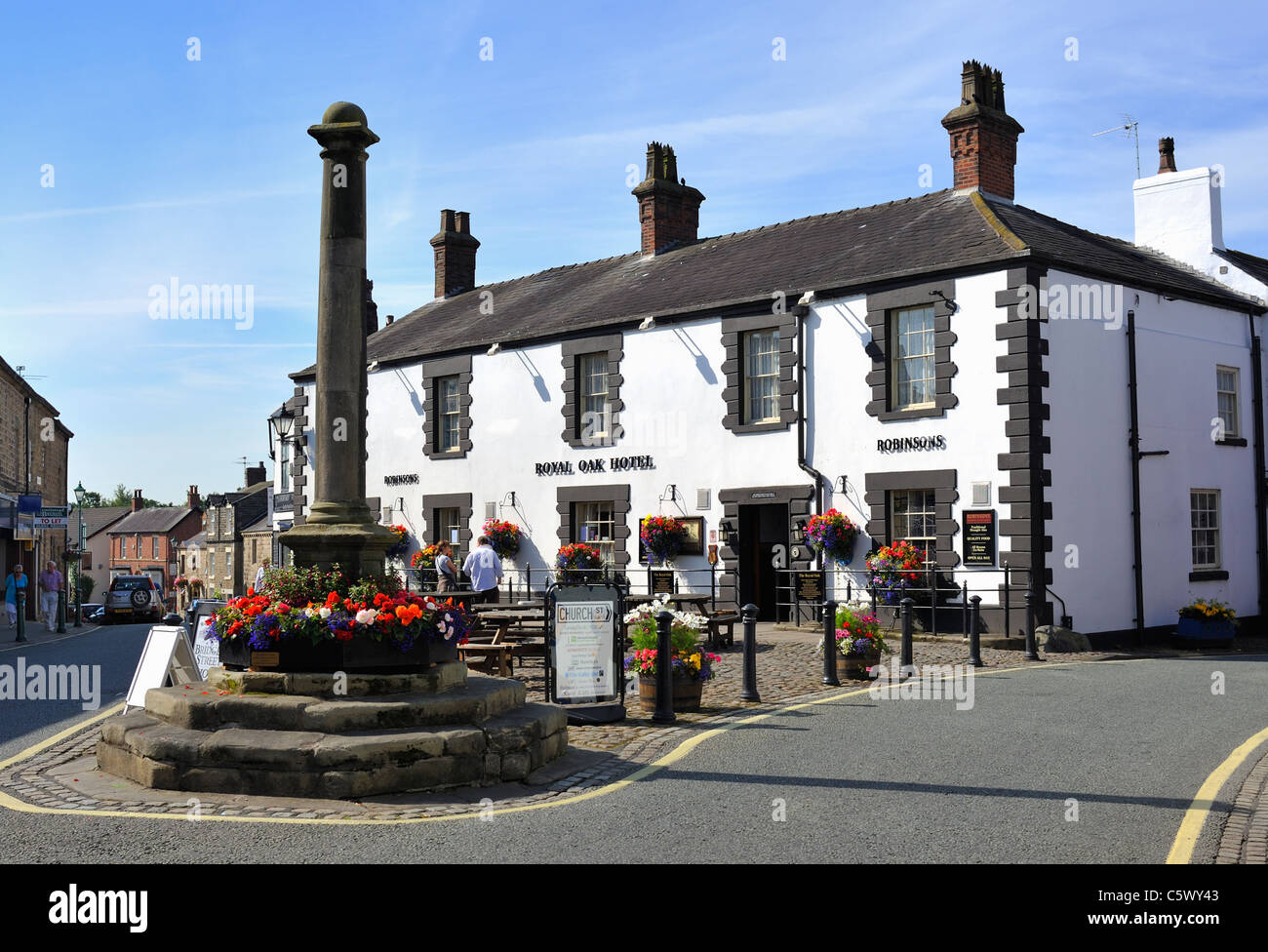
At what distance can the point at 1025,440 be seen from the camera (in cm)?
1817

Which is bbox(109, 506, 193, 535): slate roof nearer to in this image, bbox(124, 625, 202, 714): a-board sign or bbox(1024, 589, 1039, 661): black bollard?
bbox(1024, 589, 1039, 661): black bollard

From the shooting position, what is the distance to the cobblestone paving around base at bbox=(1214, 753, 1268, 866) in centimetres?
612

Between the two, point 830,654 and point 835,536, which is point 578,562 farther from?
point 830,654

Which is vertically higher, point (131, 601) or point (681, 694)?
point (681, 694)

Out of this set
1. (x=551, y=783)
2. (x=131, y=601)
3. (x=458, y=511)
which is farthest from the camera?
(x=131, y=601)

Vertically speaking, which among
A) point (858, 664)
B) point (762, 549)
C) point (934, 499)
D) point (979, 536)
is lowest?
point (858, 664)

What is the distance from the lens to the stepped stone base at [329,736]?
762 cm

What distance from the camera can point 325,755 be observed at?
7562 mm

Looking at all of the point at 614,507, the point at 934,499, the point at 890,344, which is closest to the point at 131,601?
the point at 614,507

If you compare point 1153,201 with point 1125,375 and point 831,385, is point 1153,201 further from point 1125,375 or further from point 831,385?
point 831,385

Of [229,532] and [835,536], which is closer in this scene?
[835,536]

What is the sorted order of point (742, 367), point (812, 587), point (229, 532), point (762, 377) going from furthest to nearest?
point (229, 532)
point (742, 367)
point (762, 377)
point (812, 587)

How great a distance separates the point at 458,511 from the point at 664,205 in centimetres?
854

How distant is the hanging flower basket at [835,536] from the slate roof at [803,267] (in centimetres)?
403
